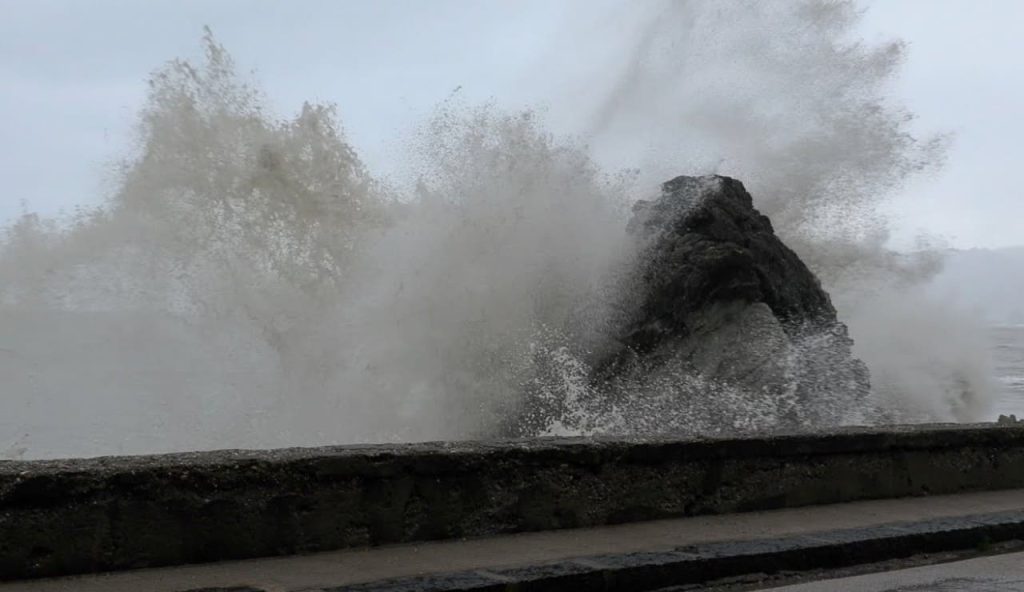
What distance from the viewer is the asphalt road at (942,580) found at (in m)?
4.28

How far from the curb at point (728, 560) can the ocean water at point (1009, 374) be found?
9.85 m

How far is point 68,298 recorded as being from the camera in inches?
416

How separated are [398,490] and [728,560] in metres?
1.37

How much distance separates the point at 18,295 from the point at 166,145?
83.7 inches

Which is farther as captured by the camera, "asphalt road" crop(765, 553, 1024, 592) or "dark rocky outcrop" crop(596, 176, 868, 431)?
"dark rocky outcrop" crop(596, 176, 868, 431)

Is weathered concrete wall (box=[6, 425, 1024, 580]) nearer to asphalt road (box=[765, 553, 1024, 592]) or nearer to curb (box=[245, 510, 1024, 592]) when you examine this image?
curb (box=[245, 510, 1024, 592])

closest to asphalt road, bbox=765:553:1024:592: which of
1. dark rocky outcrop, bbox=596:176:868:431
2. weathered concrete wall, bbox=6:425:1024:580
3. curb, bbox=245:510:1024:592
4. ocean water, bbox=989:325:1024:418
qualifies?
curb, bbox=245:510:1024:592

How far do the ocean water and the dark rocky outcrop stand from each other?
21.3ft

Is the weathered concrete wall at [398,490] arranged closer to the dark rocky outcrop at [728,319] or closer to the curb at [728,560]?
the curb at [728,560]

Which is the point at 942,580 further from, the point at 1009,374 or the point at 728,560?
the point at 1009,374

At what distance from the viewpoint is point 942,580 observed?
4.48m

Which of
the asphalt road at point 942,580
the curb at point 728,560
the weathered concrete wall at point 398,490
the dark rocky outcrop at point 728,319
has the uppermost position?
the dark rocky outcrop at point 728,319

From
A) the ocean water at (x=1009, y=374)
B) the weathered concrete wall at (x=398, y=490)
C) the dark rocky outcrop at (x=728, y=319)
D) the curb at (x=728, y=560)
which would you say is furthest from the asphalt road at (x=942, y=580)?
the ocean water at (x=1009, y=374)

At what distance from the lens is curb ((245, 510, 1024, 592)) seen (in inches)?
149
